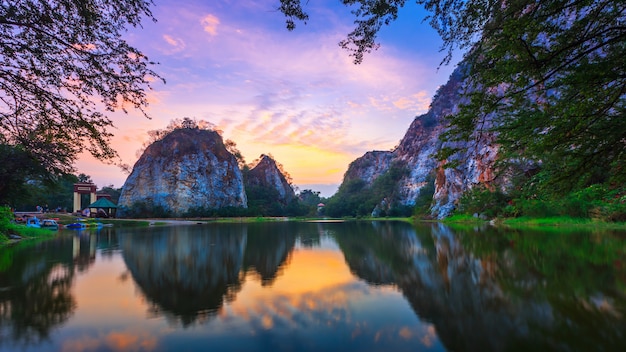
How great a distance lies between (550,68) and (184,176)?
80511 millimetres

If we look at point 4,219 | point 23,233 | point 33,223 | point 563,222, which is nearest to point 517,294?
point 563,222

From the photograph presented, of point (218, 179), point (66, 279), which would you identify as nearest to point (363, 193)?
point (218, 179)

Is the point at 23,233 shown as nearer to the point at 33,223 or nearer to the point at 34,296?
the point at 33,223

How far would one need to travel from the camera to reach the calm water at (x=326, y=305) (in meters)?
4.66

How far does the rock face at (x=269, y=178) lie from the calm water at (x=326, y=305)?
98.9 meters

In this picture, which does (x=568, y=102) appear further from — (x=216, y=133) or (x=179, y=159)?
(x=216, y=133)

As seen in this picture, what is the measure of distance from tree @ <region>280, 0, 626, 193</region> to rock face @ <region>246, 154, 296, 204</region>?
102657 mm

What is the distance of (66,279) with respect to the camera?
919 cm

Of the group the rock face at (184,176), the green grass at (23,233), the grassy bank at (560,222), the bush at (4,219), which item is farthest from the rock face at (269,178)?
the bush at (4,219)

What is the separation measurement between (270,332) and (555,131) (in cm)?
595

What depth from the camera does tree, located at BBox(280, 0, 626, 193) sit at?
17.3 ft

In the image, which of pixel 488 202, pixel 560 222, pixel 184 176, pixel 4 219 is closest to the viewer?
pixel 4 219

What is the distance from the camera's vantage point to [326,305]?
21.4 feet

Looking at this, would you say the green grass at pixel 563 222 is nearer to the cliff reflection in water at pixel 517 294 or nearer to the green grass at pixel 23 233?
the cliff reflection in water at pixel 517 294
